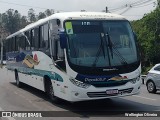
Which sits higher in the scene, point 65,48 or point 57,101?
point 65,48

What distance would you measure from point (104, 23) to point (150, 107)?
128 inches

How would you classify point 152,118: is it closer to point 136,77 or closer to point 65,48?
point 136,77

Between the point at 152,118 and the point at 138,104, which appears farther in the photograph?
the point at 138,104

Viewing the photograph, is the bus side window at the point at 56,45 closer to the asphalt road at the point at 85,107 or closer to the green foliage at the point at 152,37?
the asphalt road at the point at 85,107

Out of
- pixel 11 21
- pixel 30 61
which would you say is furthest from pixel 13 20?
pixel 30 61

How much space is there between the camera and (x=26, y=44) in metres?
18.7

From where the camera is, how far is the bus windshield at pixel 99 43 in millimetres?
11781

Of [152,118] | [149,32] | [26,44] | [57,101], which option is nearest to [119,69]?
[152,118]

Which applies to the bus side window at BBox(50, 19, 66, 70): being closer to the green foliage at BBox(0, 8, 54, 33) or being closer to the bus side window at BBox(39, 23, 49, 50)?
the bus side window at BBox(39, 23, 49, 50)

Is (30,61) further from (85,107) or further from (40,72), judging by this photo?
(85,107)

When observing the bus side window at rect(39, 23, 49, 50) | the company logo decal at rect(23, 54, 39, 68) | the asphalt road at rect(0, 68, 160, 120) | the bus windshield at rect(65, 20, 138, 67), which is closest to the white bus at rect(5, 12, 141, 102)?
the bus windshield at rect(65, 20, 138, 67)

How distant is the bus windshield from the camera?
38.7 feet

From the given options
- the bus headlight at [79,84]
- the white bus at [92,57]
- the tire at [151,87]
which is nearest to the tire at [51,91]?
the white bus at [92,57]

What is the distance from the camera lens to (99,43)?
39.5ft
